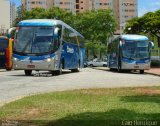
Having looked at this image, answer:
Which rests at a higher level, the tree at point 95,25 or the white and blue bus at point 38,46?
the tree at point 95,25

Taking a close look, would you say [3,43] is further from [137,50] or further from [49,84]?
[49,84]

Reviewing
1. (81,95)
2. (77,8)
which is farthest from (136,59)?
(77,8)

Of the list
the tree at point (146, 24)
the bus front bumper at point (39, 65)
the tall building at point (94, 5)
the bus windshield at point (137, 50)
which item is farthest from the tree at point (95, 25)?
the bus front bumper at point (39, 65)

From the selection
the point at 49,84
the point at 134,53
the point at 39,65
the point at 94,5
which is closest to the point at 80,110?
the point at 49,84

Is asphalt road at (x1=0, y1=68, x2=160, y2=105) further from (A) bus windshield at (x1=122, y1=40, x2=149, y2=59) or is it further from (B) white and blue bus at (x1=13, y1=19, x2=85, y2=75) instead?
(A) bus windshield at (x1=122, y1=40, x2=149, y2=59)

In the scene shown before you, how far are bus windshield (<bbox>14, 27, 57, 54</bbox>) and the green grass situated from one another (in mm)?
15181

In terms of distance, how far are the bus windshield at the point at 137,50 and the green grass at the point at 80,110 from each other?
25.0m

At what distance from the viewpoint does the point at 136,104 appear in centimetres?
1077

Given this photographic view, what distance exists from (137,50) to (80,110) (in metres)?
28.3

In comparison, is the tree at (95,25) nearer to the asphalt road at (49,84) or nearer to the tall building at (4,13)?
the tall building at (4,13)

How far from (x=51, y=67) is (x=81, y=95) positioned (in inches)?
578

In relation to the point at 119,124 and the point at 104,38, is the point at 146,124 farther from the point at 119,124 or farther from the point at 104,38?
the point at 104,38

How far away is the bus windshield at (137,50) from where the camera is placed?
37.4 meters

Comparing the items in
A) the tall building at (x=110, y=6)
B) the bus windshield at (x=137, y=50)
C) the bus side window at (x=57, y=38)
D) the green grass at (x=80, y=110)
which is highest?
the tall building at (x=110, y=6)
